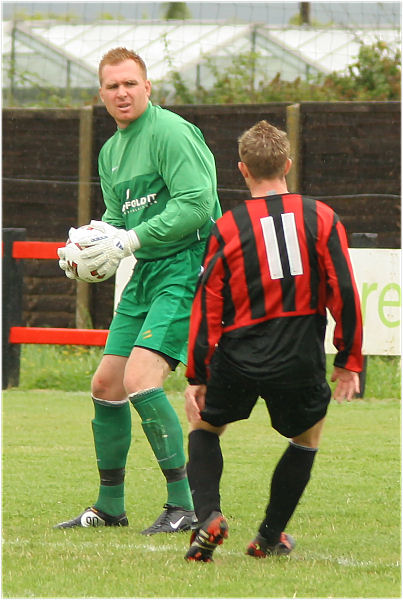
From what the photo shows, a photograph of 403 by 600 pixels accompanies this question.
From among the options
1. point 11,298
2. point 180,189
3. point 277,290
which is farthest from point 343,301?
point 11,298

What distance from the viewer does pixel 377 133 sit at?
39.1 ft

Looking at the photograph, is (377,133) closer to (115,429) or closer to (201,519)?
(115,429)

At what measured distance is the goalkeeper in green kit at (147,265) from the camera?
5.26 m

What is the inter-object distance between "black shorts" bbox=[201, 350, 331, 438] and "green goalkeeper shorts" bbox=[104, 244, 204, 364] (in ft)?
2.59

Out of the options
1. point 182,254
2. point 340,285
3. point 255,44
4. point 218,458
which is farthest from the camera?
point 255,44

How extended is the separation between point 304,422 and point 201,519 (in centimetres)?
56

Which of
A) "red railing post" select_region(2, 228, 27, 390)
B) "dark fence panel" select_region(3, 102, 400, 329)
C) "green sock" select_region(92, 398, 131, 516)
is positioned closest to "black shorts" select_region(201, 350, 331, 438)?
"green sock" select_region(92, 398, 131, 516)

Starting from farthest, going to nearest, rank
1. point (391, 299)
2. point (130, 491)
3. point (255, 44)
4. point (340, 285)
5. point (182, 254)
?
1. point (255, 44)
2. point (391, 299)
3. point (130, 491)
4. point (182, 254)
5. point (340, 285)

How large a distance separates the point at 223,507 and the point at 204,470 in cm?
134

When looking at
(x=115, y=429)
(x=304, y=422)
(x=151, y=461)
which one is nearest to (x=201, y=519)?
(x=304, y=422)

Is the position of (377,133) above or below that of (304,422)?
above

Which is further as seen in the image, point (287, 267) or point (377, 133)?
point (377, 133)

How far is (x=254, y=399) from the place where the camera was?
14.9 feet

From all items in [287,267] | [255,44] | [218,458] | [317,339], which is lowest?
[218,458]
